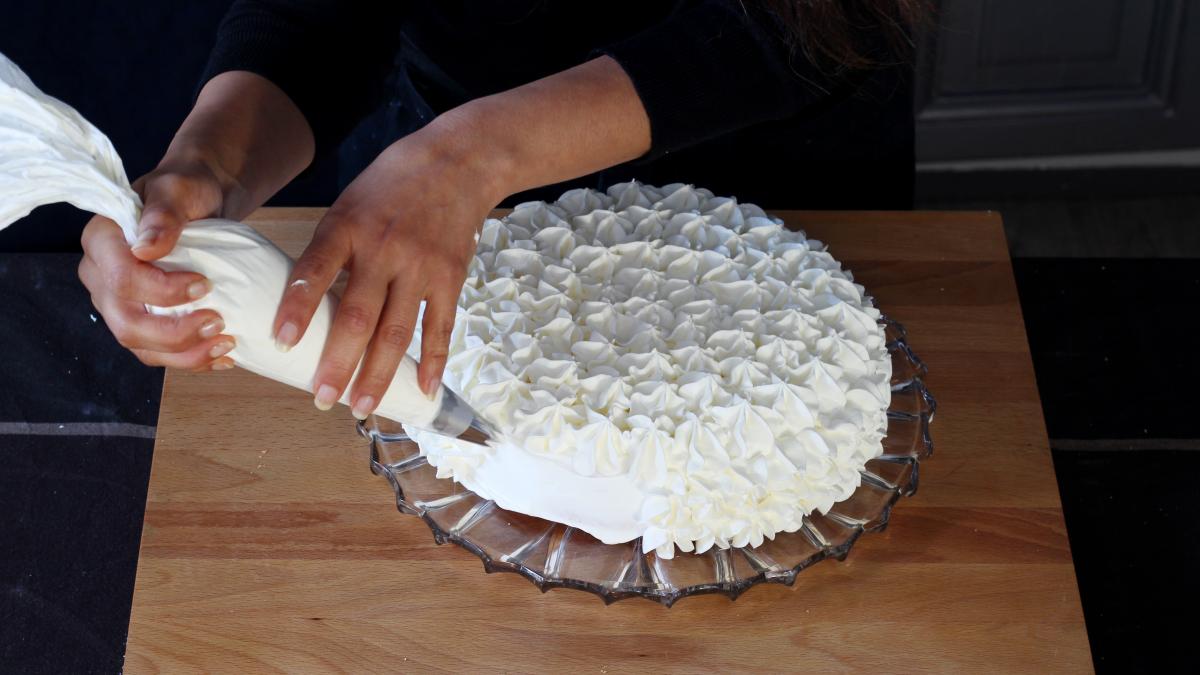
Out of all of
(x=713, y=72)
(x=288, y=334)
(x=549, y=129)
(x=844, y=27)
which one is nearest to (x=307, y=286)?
(x=288, y=334)

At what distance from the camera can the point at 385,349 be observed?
789 millimetres

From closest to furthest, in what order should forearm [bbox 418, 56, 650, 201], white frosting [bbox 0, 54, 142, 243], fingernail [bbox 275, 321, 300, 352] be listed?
white frosting [bbox 0, 54, 142, 243], fingernail [bbox 275, 321, 300, 352], forearm [bbox 418, 56, 650, 201]

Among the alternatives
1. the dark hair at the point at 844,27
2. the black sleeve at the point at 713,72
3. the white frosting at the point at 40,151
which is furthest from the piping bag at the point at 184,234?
the dark hair at the point at 844,27

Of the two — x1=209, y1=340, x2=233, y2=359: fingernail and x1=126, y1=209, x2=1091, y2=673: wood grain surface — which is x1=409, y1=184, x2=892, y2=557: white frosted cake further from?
x1=209, y1=340, x2=233, y2=359: fingernail

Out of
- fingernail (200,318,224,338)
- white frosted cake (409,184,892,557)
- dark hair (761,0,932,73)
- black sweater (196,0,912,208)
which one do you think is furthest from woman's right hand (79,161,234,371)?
dark hair (761,0,932,73)

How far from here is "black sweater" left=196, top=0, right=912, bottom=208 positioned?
1032 millimetres

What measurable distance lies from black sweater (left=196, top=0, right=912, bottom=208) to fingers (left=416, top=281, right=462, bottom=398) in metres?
0.29

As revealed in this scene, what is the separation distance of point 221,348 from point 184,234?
8 centimetres

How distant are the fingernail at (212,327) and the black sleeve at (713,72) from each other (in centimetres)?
44

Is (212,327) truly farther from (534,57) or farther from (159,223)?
(534,57)

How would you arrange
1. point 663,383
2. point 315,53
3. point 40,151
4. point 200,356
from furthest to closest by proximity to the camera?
point 315,53
point 663,383
point 200,356
point 40,151

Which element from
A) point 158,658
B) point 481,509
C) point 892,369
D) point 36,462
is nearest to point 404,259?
point 481,509

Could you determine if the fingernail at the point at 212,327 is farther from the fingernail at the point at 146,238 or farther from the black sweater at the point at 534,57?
the black sweater at the point at 534,57

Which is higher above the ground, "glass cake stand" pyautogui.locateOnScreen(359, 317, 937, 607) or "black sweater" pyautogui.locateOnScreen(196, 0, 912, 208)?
"black sweater" pyautogui.locateOnScreen(196, 0, 912, 208)
